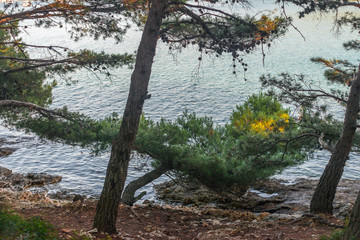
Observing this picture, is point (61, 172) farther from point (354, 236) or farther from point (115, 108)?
point (354, 236)

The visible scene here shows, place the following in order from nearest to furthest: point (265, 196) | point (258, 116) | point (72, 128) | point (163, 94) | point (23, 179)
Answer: point (72, 128) → point (265, 196) → point (23, 179) → point (258, 116) → point (163, 94)

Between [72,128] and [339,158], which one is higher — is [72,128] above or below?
below

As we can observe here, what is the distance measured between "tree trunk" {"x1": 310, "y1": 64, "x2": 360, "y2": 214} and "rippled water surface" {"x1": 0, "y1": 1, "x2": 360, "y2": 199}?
5.72 feet

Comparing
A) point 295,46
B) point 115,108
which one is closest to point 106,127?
point 115,108

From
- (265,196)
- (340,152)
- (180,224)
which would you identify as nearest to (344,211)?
(340,152)

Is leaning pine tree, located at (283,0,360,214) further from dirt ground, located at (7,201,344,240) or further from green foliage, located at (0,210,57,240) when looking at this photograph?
green foliage, located at (0,210,57,240)

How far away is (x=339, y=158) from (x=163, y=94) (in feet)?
65.0

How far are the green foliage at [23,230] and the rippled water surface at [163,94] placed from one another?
432 centimetres

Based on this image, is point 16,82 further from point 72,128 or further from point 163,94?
point 163,94

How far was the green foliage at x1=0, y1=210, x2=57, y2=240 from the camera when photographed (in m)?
4.69

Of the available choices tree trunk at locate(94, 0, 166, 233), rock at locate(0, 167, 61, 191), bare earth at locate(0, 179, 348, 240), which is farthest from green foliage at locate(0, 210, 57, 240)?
rock at locate(0, 167, 61, 191)

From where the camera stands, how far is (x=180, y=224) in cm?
997

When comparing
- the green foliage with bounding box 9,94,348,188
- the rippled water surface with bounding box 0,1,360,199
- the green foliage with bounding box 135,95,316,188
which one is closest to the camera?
the green foliage with bounding box 9,94,348,188

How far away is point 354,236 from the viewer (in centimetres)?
507
